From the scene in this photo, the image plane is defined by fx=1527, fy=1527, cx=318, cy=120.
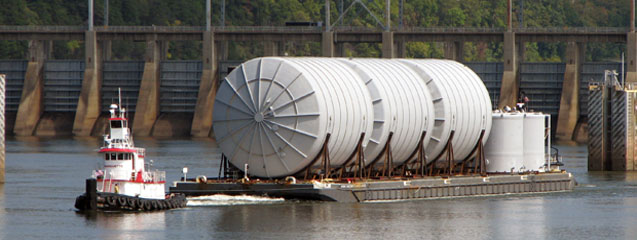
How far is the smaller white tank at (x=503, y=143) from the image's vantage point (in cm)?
7869

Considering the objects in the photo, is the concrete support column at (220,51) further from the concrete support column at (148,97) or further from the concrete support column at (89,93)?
the concrete support column at (89,93)

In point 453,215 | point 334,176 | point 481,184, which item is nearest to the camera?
point 453,215

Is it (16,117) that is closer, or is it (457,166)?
(457,166)

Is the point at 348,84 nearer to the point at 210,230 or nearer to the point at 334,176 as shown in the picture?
the point at 334,176

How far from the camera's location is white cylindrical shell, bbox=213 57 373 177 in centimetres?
6719

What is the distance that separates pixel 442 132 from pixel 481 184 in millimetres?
3444

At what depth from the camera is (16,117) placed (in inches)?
6038

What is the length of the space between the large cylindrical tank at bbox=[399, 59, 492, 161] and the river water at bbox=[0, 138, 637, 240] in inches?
127

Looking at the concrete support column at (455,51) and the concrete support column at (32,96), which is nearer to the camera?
the concrete support column at (455,51)

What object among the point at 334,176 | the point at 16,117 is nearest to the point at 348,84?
the point at 334,176

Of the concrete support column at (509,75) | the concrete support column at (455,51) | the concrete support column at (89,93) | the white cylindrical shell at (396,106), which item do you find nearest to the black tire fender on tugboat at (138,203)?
the white cylindrical shell at (396,106)

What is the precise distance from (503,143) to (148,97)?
75.8 meters

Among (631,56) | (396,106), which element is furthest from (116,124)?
(631,56)

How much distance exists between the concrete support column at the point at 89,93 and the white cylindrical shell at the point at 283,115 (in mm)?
83879
